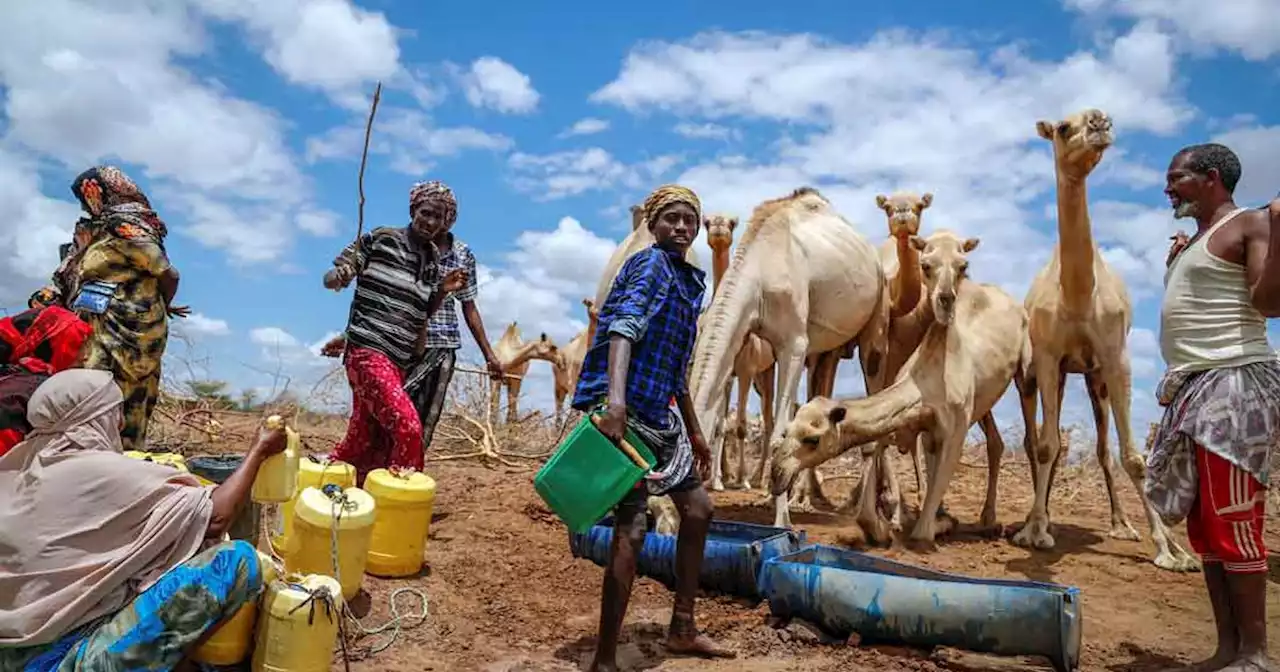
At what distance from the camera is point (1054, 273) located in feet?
26.1

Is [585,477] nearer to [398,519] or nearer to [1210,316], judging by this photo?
[398,519]

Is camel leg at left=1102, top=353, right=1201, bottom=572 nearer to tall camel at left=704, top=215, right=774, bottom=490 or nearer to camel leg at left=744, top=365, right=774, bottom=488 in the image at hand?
tall camel at left=704, top=215, right=774, bottom=490

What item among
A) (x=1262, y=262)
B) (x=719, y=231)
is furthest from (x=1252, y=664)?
(x=719, y=231)

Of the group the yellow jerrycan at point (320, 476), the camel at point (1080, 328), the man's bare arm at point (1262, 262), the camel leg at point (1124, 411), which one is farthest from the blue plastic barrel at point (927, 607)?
the camel leg at point (1124, 411)

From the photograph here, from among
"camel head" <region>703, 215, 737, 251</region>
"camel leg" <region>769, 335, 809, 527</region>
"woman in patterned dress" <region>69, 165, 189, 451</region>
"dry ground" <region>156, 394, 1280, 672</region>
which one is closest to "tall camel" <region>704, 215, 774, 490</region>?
"camel head" <region>703, 215, 737, 251</region>

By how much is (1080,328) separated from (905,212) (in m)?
1.87

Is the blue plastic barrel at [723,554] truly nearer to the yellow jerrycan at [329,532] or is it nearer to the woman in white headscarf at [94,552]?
the yellow jerrycan at [329,532]

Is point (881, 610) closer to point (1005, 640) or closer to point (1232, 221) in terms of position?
point (1005, 640)

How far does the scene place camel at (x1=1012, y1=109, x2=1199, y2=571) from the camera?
713 centimetres

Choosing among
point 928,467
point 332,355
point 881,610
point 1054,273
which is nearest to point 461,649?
point 881,610

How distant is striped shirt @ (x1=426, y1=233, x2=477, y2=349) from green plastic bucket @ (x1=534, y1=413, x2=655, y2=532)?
108 inches

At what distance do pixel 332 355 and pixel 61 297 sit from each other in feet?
6.08

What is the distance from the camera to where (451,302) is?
6648 millimetres

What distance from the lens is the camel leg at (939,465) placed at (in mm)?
7289
